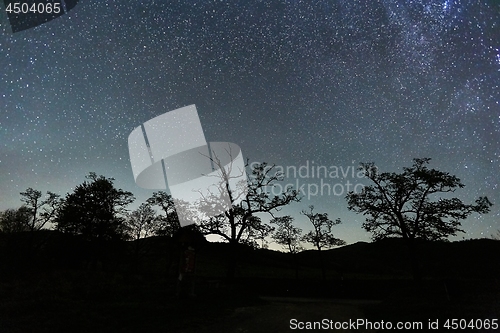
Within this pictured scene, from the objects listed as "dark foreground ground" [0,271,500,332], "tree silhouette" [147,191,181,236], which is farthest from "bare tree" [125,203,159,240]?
"dark foreground ground" [0,271,500,332]

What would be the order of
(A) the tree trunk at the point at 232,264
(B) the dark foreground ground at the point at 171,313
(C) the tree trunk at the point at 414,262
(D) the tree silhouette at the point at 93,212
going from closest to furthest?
(B) the dark foreground ground at the point at 171,313, (C) the tree trunk at the point at 414,262, (A) the tree trunk at the point at 232,264, (D) the tree silhouette at the point at 93,212

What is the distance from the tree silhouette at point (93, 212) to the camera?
39656 millimetres

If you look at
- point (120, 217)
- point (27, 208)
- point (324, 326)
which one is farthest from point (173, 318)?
point (27, 208)

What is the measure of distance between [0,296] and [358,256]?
142 metres

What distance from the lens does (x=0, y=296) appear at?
52.3 ft

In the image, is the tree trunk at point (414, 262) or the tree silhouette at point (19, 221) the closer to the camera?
the tree trunk at point (414, 262)

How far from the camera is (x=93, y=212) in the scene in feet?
133

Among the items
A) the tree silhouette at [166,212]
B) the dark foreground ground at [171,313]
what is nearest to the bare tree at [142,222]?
the tree silhouette at [166,212]

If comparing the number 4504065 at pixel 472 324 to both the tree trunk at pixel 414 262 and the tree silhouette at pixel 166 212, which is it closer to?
the tree trunk at pixel 414 262

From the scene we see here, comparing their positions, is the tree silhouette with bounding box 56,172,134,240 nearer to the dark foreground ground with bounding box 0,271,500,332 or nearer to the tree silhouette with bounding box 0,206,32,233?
the tree silhouette with bounding box 0,206,32,233

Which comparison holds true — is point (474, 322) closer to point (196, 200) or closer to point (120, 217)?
point (196, 200)

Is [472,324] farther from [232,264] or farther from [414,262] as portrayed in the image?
[232,264]

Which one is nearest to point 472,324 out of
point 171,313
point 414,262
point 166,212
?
point 171,313

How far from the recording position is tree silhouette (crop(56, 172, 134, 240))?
3966cm
